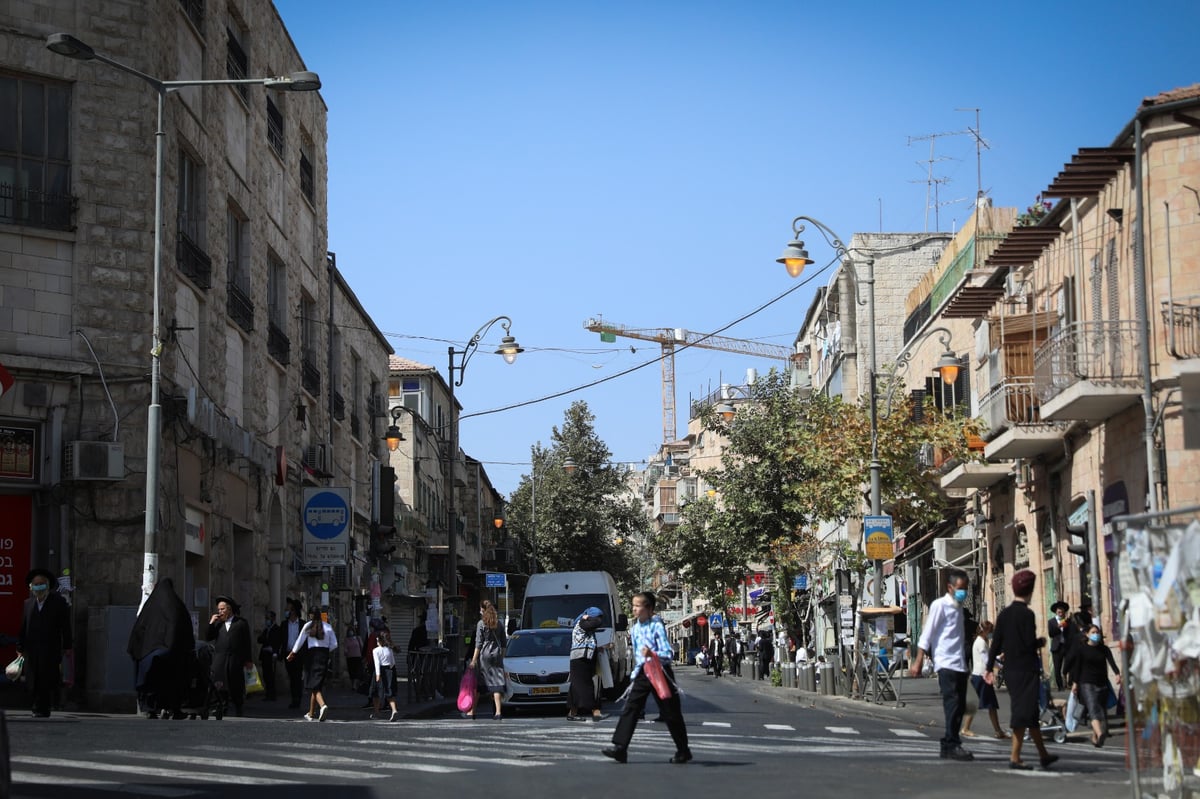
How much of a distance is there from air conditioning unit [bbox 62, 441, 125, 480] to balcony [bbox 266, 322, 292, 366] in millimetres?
12165

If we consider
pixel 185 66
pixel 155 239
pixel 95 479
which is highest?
pixel 185 66

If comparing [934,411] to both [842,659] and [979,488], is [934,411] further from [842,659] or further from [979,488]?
[842,659]

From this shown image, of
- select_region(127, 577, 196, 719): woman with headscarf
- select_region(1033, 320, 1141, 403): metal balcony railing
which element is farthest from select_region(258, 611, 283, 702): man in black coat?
select_region(1033, 320, 1141, 403): metal balcony railing

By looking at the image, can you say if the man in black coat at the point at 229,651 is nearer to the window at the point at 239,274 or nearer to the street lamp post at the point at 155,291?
the street lamp post at the point at 155,291

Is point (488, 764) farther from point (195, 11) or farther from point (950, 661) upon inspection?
point (195, 11)

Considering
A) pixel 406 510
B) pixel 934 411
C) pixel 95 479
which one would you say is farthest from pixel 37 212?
pixel 406 510

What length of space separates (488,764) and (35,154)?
1487 cm

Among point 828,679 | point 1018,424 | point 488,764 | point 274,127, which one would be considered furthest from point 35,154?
point 828,679

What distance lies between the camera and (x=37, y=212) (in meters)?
25.2

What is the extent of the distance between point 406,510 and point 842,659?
28108mm

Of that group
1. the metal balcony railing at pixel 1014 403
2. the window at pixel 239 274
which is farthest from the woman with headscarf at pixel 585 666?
the window at pixel 239 274

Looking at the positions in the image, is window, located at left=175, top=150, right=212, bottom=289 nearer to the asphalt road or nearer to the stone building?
the stone building

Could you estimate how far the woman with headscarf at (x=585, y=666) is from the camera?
2478cm

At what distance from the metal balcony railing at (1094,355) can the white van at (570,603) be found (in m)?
12.3
